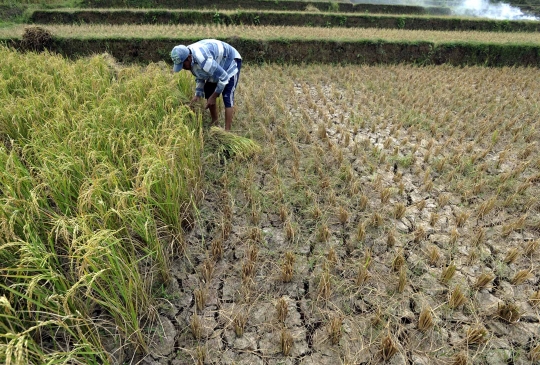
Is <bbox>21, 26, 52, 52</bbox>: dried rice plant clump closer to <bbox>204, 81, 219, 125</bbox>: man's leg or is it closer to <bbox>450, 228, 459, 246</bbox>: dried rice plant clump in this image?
<bbox>204, 81, 219, 125</bbox>: man's leg

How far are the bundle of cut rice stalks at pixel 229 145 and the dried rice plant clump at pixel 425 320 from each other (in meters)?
2.09

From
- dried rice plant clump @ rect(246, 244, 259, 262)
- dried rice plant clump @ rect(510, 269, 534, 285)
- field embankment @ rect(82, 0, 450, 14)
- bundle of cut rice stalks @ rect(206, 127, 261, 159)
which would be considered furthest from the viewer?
field embankment @ rect(82, 0, 450, 14)

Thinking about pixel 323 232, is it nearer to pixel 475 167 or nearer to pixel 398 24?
pixel 475 167

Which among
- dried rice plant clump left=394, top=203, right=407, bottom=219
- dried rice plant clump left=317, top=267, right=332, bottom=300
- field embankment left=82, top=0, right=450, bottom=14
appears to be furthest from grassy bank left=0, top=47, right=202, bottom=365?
field embankment left=82, top=0, right=450, bottom=14

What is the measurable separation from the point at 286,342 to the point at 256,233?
2.84 feet

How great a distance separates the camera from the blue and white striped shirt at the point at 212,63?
10.3 ft

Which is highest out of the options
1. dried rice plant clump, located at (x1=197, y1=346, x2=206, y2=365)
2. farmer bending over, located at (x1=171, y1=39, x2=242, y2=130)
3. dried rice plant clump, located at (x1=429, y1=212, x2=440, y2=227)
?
farmer bending over, located at (x1=171, y1=39, x2=242, y2=130)

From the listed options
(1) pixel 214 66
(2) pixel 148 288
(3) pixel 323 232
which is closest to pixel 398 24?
(1) pixel 214 66

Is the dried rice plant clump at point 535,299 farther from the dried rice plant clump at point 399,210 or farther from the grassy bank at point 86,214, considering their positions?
the grassy bank at point 86,214

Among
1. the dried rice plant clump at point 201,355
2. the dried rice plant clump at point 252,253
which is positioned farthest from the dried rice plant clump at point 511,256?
the dried rice plant clump at point 201,355

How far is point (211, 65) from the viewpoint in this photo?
315 centimetres

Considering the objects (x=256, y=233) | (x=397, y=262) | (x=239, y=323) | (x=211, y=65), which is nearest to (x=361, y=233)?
(x=397, y=262)

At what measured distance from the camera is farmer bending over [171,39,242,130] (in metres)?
3.07

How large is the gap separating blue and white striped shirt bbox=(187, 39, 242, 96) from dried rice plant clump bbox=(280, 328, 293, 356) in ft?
8.24
